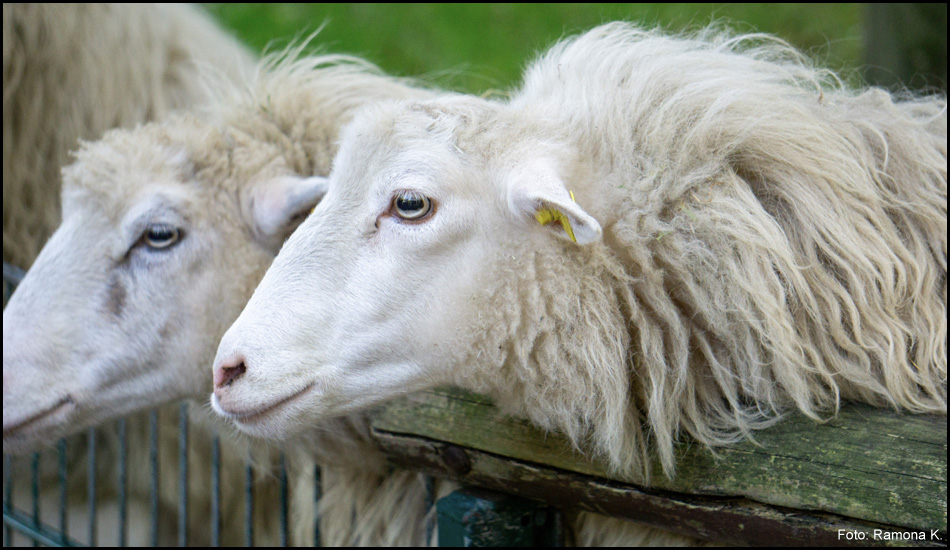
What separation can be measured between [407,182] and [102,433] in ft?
8.43

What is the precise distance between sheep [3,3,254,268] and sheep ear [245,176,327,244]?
1.58 metres

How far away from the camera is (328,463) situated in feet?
8.16

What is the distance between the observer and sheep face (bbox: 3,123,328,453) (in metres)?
2.21

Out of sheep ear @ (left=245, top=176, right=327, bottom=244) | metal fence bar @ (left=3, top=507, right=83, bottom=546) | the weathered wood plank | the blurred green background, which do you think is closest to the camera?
the weathered wood plank

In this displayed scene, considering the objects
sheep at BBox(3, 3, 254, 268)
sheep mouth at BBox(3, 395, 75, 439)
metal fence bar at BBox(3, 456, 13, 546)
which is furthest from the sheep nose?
metal fence bar at BBox(3, 456, 13, 546)

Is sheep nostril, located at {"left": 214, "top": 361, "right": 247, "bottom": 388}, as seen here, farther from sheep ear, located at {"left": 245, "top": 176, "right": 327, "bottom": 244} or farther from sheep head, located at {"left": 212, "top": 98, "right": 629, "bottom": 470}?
sheep ear, located at {"left": 245, "top": 176, "right": 327, "bottom": 244}

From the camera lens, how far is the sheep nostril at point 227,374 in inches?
65.9

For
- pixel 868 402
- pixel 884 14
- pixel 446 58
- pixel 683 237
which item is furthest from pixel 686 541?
pixel 446 58

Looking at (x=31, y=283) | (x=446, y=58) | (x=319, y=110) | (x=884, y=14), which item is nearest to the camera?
(x=31, y=283)

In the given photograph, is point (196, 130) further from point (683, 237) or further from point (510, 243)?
point (683, 237)

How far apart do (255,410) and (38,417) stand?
0.94 meters

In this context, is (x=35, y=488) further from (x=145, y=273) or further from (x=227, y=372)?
(x=227, y=372)

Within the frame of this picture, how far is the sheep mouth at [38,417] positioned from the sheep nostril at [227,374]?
0.80m

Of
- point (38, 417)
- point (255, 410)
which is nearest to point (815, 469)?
point (255, 410)
